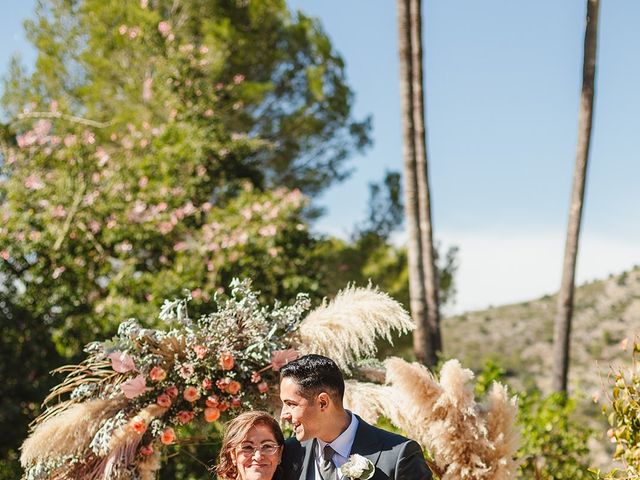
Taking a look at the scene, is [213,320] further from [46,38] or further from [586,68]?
[46,38]

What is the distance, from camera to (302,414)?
10.5ft

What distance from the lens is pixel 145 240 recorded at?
10.8m

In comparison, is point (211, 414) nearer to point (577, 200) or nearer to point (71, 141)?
point (577, 200)

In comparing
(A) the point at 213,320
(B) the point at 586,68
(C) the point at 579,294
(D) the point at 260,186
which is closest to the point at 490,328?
(C) the point at 579,294

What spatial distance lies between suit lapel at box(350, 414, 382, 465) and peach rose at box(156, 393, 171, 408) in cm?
113

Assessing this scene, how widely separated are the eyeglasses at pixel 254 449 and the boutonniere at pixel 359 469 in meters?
0.39

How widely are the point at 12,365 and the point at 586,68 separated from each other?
7.53 m

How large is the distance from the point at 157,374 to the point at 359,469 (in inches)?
51.5

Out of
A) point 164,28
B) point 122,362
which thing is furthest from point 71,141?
point 122,362

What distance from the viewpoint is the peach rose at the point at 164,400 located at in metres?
3.98

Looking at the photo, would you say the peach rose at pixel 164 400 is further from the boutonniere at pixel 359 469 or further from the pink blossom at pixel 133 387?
the boutonniere at pixel 359 469

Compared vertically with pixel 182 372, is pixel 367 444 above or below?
below

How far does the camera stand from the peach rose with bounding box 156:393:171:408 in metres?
3.98

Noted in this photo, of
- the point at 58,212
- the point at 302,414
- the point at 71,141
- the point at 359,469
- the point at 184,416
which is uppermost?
the point at 71,141
